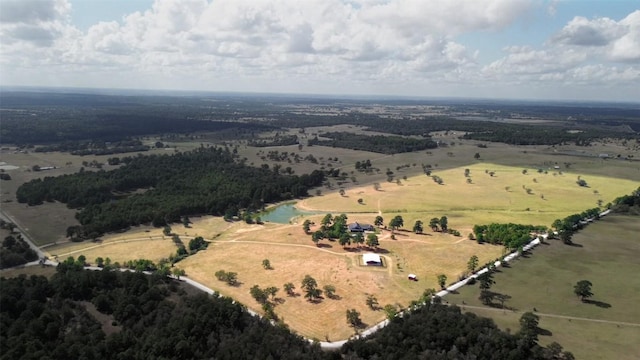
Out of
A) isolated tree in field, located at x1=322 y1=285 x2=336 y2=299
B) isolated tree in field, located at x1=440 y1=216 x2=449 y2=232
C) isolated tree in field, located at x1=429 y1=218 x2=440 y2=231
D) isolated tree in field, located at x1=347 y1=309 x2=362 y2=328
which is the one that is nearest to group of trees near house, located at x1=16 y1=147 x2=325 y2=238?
isolated tree in field, located at x1=429 y1=218 x2=440 y2=231

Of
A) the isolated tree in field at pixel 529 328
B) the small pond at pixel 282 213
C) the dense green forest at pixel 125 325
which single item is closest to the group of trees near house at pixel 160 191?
the small pond at pixel 282 213

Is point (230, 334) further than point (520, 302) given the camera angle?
No

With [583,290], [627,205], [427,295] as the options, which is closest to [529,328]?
[427,295]

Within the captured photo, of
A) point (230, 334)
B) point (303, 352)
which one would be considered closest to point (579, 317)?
point (303, 352)

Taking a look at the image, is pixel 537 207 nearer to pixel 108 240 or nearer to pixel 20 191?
pixel 108 240

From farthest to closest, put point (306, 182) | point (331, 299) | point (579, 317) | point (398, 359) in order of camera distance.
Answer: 1. point (306, 182)
2. point (331, 299)
3. point (579, 317)
4. point (398, 359)

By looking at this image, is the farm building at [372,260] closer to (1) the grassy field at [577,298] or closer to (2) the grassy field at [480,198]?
(1) the grassy field at [577,298]
